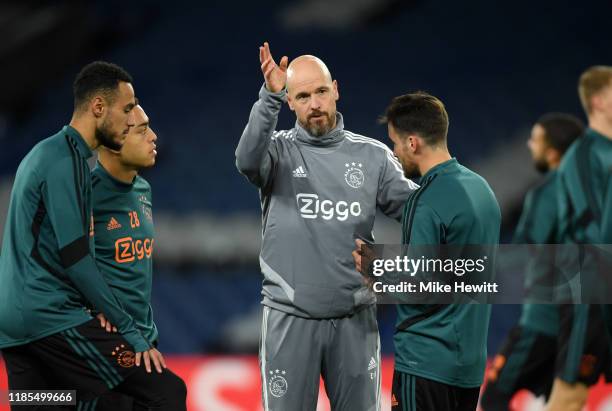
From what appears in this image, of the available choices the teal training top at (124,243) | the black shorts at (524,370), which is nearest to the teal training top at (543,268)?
the black shorts at (524,370)

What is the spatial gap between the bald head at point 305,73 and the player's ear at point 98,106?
827 mm

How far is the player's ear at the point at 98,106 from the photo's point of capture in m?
3.47

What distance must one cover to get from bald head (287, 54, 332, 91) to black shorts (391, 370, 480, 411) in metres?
1.33

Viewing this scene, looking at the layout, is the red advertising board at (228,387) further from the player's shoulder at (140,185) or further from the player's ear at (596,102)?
the player's shoulder at (140,185)

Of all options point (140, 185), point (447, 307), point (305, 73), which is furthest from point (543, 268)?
point (140, 185)

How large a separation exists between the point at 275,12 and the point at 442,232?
715cm

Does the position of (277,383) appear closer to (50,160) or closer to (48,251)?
(48,251)

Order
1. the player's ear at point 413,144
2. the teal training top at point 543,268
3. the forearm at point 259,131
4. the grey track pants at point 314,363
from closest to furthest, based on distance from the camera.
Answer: the player's ear at point 413,144 → the forearm at point 259,131 → the grey track pants at point 314,363 → the teal training top at point 543,268

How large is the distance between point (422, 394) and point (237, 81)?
6694mm

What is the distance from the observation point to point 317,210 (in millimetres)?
3727

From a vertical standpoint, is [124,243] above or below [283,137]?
below

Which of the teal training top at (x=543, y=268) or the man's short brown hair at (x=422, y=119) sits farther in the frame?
the teal training top at (x=543, y=268)

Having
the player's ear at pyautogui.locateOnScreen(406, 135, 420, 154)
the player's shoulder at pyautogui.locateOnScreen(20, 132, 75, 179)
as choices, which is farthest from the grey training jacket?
the player's shoulder at pyautogui.locateOnScreen(20, 132, 75, 179)

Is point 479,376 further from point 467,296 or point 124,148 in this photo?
point 124,148
